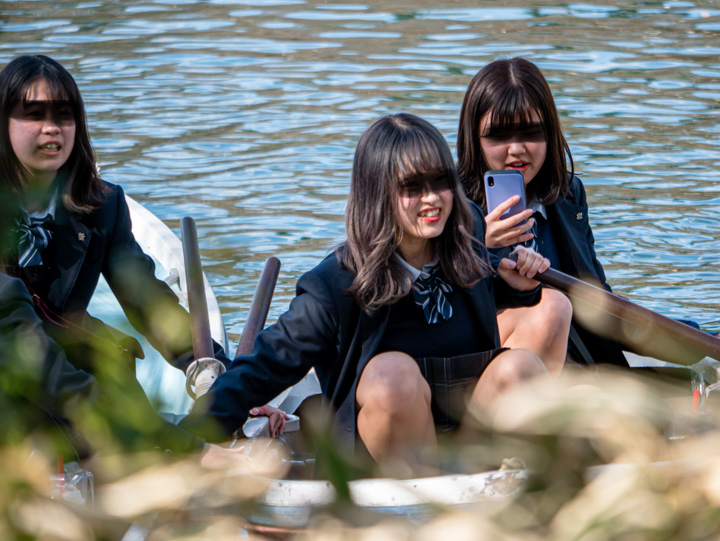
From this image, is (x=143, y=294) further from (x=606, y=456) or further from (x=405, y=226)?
(x=405, y=226)

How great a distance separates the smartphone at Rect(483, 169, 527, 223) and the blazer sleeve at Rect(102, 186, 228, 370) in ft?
2.74

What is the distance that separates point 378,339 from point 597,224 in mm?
4301

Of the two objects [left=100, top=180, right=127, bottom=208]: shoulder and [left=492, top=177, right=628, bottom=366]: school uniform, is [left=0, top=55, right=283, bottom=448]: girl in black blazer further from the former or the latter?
[left=492, top=177, right=628, bottom=366]: school uniform

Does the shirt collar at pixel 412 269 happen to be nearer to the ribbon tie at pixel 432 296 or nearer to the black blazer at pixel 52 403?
the ribbon tie at pixel 432 296

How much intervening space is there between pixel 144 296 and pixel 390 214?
1277 mm

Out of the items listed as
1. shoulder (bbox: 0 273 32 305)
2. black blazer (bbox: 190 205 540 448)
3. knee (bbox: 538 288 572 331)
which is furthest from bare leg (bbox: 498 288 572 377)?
shoulder (bbox: 0 273 32 305)

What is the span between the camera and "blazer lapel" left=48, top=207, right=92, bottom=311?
2.60 metres

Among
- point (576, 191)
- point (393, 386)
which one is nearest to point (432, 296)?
point (393, 386)

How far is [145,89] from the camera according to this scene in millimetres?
9344

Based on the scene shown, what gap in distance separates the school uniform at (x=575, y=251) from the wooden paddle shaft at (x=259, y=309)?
85cm

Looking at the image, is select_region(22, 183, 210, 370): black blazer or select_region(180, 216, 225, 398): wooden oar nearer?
select_region(180, 216, 225, 398): wooden oar

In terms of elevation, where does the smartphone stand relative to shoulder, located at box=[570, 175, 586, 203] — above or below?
above

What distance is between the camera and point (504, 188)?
271cm

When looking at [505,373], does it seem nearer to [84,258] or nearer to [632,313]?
[632,313]
